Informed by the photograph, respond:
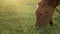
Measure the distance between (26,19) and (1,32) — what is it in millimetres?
515

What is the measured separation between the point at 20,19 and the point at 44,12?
22.7 inches

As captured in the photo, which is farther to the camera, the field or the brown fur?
the field

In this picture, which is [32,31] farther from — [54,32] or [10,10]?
[10,10]

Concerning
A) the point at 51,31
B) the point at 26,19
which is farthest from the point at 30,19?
the point at 51,31

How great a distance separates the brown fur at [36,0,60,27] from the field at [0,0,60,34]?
0.38 ft

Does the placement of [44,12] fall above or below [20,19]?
above

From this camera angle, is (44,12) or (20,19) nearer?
(44,12)

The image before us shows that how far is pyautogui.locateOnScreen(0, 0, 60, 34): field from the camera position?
8.14 ft

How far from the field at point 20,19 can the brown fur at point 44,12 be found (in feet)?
0.38

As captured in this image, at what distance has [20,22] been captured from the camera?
2736 mm

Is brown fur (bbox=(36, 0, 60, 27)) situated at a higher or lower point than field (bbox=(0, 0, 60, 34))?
higher

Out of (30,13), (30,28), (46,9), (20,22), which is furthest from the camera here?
(30,13)

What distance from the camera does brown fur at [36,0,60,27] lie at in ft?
7.77

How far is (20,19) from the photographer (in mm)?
2840
